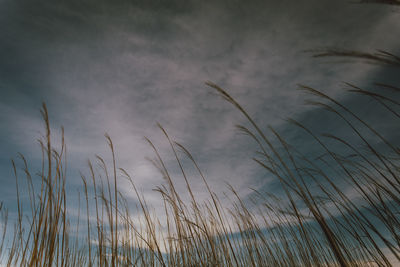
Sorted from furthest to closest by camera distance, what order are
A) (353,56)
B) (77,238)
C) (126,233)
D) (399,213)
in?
(77,238) < (126,233) < (399,213) < (353,56)

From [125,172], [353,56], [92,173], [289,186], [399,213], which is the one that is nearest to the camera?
[353,56]

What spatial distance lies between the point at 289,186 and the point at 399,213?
1.01 meters

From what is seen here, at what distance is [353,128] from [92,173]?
164 centimetres

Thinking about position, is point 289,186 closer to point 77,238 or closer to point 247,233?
point 247,233

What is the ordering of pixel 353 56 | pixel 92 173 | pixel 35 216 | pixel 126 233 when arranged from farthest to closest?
pixel 126 233, pixel 92 173, pixel 35 216, pixel 353 56

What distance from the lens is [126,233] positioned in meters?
1.94

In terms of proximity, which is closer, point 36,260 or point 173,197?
point 36,260

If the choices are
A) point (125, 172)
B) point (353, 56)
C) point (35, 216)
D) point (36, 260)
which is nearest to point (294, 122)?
point (353, 56)

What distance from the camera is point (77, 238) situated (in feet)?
7.33

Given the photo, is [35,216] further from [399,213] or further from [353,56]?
[399,213]

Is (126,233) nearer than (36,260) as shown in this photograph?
No

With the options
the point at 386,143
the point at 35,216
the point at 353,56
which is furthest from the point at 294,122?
the point at 35,216

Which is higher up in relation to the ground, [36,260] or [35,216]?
[35,216]

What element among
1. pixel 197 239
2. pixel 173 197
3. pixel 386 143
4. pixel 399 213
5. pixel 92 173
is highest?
pixel 92 173
